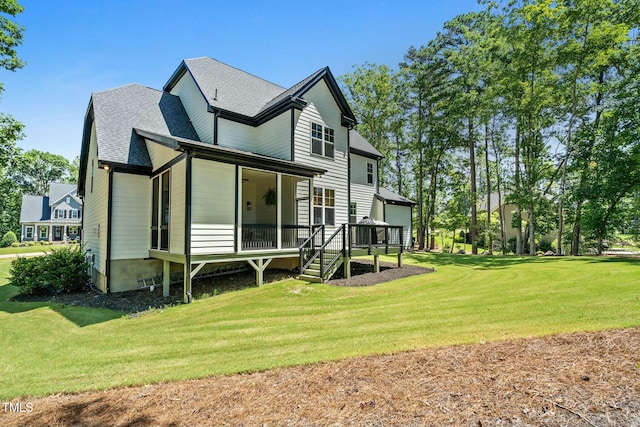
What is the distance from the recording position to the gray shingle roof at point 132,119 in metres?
10.4

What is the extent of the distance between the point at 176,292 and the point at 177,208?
9.89 feet

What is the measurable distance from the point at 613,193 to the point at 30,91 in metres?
30.1

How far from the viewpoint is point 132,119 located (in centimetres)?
1202

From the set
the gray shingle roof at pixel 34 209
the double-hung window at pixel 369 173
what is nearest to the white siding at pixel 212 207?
the double-hung window at pixel 369 173

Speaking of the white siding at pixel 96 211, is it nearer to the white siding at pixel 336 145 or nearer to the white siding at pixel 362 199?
the white siding at pixel 336 145

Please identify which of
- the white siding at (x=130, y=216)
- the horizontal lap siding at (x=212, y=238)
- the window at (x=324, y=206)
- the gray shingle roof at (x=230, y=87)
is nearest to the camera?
the horizontal lap siding at (x=212, y=238)

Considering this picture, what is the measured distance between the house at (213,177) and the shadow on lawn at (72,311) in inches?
64.1

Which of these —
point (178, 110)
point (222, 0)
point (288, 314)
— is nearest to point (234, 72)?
point (178, 110)

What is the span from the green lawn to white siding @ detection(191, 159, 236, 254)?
5.34ft

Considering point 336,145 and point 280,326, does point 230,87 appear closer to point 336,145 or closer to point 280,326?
point 336,145

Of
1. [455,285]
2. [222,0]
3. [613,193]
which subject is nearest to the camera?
[455,285]

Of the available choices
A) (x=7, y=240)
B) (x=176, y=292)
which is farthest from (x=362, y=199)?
(x=7, y=240)

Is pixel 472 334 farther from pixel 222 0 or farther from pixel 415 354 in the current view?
pixel 222 0

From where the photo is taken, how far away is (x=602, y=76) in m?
18.2
